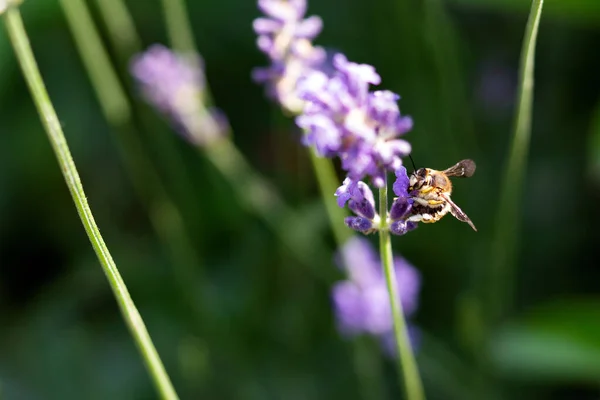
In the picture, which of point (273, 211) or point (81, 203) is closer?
point (81, 203)

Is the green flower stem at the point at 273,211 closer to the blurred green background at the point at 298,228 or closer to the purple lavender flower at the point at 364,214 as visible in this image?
the blurred green background at the point at 298,228

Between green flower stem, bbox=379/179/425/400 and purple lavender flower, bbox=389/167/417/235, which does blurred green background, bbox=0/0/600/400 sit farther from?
purple lavender flower, bbox=389/167/417/235

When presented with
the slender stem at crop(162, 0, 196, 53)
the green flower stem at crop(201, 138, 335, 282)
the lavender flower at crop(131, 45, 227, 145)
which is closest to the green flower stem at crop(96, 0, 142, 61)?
the slender stem at crop(162, 0, 196, 53)

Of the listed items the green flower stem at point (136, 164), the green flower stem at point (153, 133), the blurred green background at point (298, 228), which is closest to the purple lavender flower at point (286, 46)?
the blurred green background at point (298, 228)

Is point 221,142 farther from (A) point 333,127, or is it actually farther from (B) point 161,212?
(A) point 333,127

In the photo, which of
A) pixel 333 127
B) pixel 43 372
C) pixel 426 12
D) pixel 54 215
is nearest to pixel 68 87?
pixel 54 215

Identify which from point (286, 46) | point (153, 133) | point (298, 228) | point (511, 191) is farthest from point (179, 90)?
point (511, 191)

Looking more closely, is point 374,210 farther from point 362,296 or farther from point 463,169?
point 362,296
